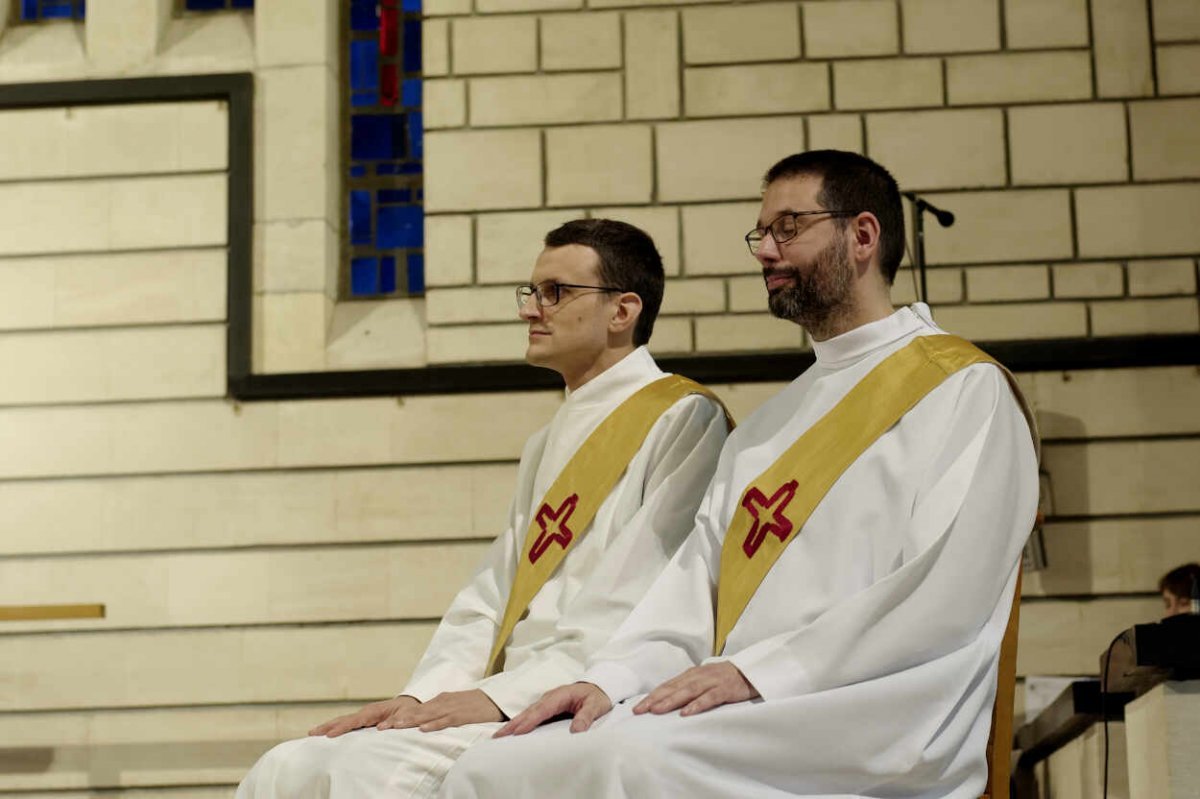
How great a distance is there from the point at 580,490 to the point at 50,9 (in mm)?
6136

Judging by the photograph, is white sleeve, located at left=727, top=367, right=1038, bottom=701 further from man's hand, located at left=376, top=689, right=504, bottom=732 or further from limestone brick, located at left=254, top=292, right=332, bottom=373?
limestone brick, located at left=254, top=292, right=332, bottom=373

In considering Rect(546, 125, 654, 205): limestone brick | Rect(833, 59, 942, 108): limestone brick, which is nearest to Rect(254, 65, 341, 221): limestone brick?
Rect(546, 125, 654, 205): limestone brick

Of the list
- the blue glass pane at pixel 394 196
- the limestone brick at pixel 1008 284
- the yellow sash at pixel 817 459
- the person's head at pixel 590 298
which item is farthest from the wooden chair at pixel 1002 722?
the blue glass pane at pixel 394 196

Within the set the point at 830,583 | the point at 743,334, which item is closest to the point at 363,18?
the point at 743,334

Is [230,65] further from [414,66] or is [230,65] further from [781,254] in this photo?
[781,254]

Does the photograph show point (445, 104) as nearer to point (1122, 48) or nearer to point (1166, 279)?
point (1122, 48)

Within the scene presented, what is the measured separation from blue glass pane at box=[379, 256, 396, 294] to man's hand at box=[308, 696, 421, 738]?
5175mm

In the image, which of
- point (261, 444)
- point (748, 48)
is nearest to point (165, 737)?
point (261, 444)

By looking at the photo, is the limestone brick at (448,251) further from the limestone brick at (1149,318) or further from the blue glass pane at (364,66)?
the limestone brick at (1149,318)

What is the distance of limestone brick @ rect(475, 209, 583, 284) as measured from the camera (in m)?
8.41

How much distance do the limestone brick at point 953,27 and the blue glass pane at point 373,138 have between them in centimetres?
268

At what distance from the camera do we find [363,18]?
30.4 ft

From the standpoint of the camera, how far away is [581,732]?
329cm

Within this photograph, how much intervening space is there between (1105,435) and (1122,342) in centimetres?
44
